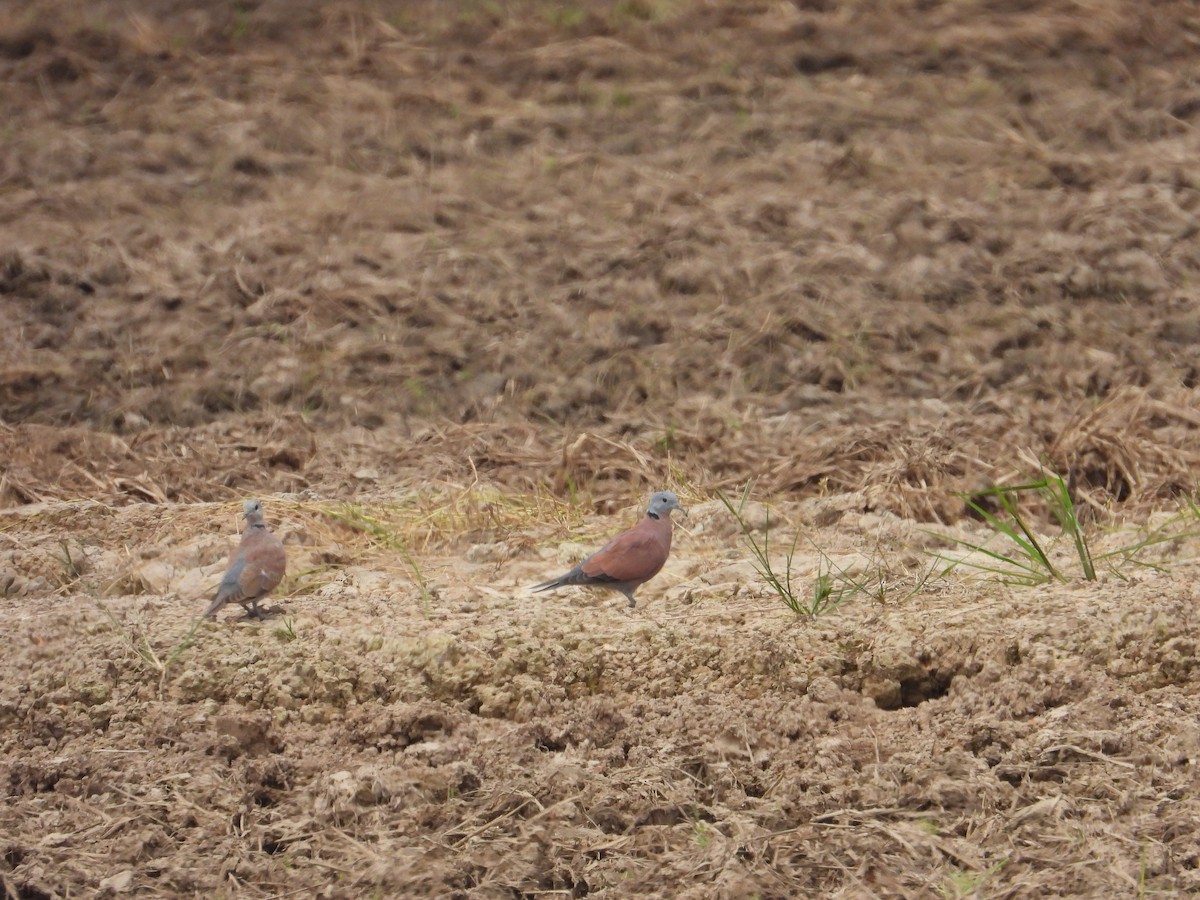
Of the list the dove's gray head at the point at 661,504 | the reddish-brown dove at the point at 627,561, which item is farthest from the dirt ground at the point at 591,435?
the dove's gray head at the point at 661,504

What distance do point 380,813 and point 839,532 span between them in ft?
5.78

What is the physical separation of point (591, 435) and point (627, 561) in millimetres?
1821

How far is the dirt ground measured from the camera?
7.91 ft

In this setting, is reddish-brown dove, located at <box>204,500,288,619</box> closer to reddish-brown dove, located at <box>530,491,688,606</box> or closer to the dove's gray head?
reddish-brown dove, located at <box>530,491,688,606</box>

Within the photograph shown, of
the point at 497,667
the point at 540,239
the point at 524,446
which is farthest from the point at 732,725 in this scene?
the point at 540,239

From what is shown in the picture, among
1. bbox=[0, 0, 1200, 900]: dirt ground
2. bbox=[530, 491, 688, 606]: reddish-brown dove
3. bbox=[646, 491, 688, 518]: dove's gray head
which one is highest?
bbox=[646, 491, 688, 518]: dove's gray head

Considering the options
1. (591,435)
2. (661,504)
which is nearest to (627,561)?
(661,504)

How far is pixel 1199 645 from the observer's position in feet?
8.64

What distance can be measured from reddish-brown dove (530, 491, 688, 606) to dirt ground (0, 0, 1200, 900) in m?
0.08

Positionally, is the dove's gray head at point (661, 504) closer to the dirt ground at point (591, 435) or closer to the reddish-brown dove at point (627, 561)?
the reddish-brown dove at point (627, 561)

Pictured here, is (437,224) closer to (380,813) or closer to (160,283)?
(160,283)

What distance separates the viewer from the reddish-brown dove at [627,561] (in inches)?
118

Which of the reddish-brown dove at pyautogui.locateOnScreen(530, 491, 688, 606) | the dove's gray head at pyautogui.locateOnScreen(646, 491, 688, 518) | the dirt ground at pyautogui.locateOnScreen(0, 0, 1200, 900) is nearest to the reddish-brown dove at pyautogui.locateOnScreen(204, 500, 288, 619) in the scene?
the dirt ground at pyautogui.locateOnScreen(0, 0, 1200, 900)

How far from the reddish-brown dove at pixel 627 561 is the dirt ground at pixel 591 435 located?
8 centimetres
